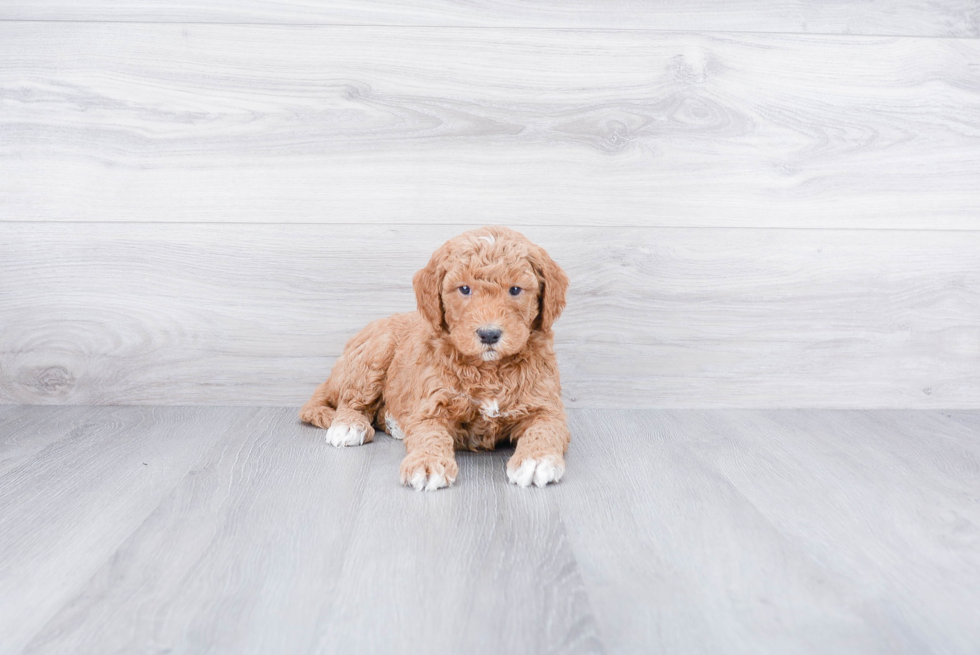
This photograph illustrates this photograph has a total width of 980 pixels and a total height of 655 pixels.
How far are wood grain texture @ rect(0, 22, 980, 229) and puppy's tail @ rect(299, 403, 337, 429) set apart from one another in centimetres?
48

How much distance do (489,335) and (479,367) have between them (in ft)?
0.40

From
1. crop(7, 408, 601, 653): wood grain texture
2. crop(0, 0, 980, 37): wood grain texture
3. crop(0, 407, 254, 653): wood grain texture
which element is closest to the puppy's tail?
crop(0, 407, 254, 653): wood grain texture

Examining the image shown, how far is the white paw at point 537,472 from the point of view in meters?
1.32

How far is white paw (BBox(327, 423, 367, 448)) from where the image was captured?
5.12ft

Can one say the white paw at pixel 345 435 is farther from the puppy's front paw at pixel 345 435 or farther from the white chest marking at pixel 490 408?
the white chest marking at pixel 490 408

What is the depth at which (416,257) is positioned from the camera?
1843 mm

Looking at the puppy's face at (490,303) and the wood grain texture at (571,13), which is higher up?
the wood grain texture at (571,13)

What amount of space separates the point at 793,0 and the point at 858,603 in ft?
4.98

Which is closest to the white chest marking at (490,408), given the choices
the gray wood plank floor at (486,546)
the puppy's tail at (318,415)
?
the gray wood plank floor at (486,546)

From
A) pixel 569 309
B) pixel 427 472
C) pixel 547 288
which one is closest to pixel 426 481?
pixel 427 472

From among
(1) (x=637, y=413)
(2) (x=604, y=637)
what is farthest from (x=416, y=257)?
(2) (x=604, y=637)

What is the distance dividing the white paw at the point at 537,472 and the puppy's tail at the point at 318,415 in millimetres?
549

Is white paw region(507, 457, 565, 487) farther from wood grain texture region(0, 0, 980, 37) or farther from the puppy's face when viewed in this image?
wood grain texture region(0, 0, 980, 37)

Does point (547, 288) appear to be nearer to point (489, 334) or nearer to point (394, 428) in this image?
point (489, 334)
